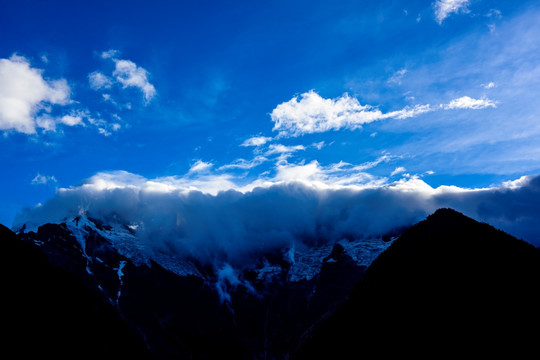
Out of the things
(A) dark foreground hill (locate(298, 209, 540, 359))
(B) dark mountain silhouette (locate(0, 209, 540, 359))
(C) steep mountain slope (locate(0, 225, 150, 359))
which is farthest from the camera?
(C) steep mountain slope (locate(0, 225, 150, 359))

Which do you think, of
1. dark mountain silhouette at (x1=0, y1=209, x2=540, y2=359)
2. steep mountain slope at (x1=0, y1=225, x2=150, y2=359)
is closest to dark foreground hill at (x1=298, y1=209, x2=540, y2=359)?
dark mountain silhouette at (x1=0, y1=209, x2=540, y2=359)

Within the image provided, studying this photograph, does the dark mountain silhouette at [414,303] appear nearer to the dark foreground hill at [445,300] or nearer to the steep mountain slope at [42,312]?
the dark foreground hill at [445,300]

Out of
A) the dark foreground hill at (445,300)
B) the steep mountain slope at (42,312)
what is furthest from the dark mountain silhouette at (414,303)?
the steep mountain slope at (42,312)

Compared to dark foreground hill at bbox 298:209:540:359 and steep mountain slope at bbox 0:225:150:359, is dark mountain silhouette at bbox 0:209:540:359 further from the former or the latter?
steep mountain slope at bbox 0:225:150:359

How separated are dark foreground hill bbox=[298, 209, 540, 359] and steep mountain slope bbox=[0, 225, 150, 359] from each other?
71855 millimetres

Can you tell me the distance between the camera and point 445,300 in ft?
332

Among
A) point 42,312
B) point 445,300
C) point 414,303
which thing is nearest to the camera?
point 445,300

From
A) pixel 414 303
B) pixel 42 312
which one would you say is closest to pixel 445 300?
pixel 414 303

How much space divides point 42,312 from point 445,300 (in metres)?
111

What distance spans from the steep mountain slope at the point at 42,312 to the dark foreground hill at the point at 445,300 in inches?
2829

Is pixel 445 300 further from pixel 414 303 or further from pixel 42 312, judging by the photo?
pixel 42 312

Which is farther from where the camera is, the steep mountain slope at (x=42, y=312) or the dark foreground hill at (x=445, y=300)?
the steep mountain slope at (x=42, y=312)

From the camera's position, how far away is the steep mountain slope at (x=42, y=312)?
104500 millimetres

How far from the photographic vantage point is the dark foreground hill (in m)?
89.2
